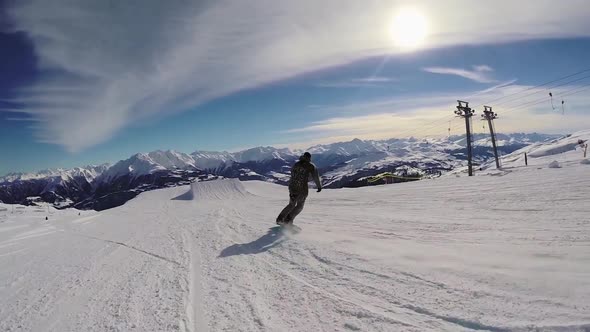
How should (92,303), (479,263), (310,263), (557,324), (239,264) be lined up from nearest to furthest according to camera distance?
(557,324) → (479,263) → (92,303) → (310,263) → (239,264)

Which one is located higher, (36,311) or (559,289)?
(559,289)

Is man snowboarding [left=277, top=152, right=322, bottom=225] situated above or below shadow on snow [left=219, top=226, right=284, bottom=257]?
above

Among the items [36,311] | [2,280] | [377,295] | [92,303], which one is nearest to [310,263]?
[377,295]

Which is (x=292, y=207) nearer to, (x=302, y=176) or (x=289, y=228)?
(x=289, y=228)

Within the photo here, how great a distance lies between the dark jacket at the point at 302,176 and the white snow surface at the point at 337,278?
118 centimetres

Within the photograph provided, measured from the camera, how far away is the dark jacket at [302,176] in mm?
8891

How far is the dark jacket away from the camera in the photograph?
29.2 feet

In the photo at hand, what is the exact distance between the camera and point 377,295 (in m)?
3.82

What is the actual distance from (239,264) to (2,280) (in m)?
4.67

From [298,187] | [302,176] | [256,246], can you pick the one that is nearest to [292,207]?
[298,187]

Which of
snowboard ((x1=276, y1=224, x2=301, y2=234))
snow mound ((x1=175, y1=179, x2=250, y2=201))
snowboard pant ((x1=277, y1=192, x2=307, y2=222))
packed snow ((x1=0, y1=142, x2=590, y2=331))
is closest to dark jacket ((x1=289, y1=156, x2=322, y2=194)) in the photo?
snowboard pant ((x1=277, y1=192, x2=307, y2=222))

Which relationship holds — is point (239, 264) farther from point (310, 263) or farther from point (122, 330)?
point (122, 330)

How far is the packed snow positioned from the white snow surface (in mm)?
20

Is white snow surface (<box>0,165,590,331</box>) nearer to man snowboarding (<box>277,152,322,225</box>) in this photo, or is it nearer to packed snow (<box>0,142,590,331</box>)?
packed snow (<box>0,142,590,331</box>)
